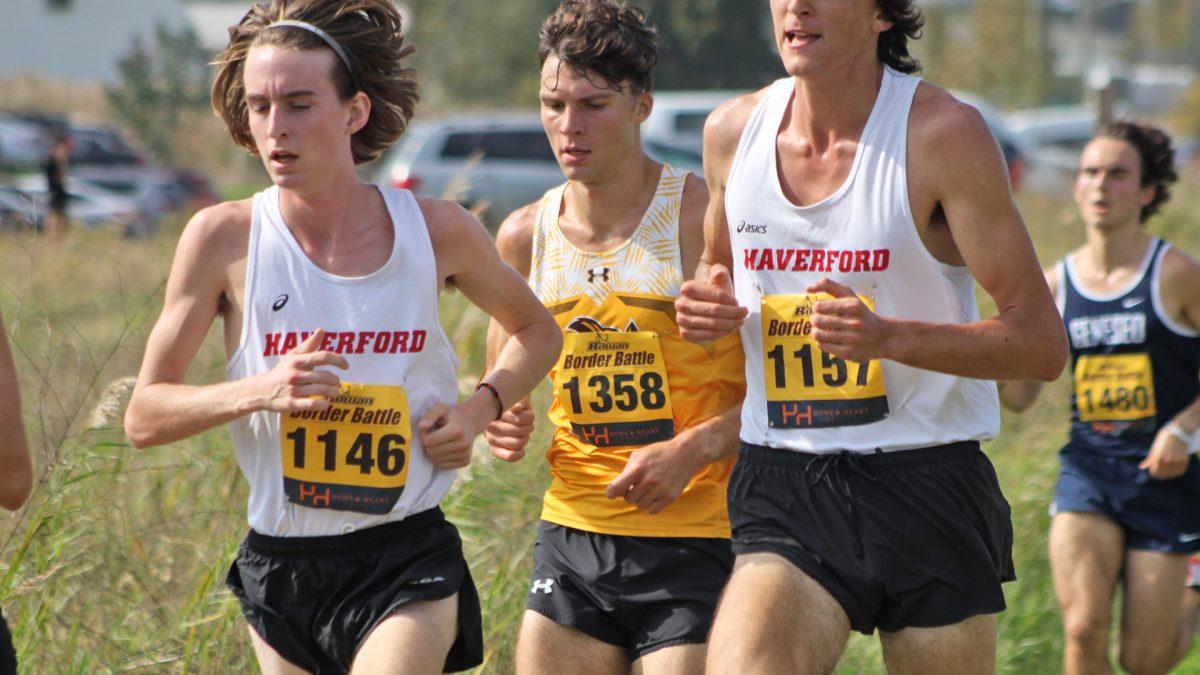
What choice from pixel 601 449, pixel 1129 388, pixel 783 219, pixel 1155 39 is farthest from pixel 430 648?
pixel 1155 39

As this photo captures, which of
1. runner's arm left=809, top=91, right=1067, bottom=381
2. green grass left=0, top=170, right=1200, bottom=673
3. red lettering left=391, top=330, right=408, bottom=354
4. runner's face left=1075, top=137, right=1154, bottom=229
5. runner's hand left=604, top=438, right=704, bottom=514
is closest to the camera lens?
runner's arm left=809, top=91, right=1067, bottom=381

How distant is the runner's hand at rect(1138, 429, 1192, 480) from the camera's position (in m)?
5.80

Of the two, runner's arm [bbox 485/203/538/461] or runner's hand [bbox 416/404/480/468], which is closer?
runner's hand [bbox 416/404/480/468]

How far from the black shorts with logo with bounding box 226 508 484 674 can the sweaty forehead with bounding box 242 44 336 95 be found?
1.00 metres

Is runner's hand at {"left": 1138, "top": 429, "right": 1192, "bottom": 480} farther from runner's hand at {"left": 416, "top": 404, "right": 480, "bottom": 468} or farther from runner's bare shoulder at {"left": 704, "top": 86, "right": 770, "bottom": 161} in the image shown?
runner's hand at {"left": 416, "top": 404, "right": 480, "bottom": 468}

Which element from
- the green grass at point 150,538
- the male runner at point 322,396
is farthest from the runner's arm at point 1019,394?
the male runner at point 322,396

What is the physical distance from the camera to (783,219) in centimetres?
368

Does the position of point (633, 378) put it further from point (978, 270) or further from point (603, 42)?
point (978, 270)

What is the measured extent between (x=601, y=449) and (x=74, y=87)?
143 ft

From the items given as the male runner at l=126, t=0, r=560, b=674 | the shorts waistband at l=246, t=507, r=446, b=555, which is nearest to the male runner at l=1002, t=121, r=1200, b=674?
the male runner at l=126, t=0, r=560, b=674

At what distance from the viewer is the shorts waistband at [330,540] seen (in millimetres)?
3512

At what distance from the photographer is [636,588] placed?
13.5 feet

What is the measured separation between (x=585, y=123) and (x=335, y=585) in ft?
4.96

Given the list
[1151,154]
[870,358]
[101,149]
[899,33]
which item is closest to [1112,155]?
[1151,154]
